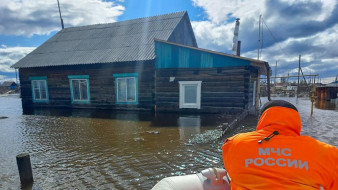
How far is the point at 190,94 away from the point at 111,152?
643 cm

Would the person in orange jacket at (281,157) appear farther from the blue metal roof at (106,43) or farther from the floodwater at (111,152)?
the blue metal roof at (106,43)

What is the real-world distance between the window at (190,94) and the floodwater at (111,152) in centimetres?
245

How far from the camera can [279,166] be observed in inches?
54.2

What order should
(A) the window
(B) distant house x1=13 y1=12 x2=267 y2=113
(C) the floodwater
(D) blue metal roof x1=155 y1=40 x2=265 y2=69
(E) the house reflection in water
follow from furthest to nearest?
(A) the window → (B) distant house x1=13 y1=12 x2=267 y2=113 → (D) blue metal roof x1=155 y1=40 x2=265 y2=69 → (E) the house reflection in water → (C) the floodwater

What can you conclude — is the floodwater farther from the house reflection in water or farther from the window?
the window

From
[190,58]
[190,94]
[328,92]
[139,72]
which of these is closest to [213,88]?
[190,94]

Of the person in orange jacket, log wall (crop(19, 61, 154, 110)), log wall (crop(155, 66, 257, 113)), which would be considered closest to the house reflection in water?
log wall (crop(155, 66, 257, 113))

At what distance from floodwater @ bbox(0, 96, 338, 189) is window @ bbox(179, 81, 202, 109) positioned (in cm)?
245

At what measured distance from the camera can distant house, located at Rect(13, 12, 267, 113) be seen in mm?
9758

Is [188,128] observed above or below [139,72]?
below

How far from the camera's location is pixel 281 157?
1393 millimetres

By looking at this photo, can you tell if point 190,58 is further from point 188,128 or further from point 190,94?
point 188,128

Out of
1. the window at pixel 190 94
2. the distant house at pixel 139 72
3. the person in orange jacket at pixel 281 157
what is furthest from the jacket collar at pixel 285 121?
the window at pixel 190 94

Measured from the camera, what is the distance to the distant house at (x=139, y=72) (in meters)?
9.76
